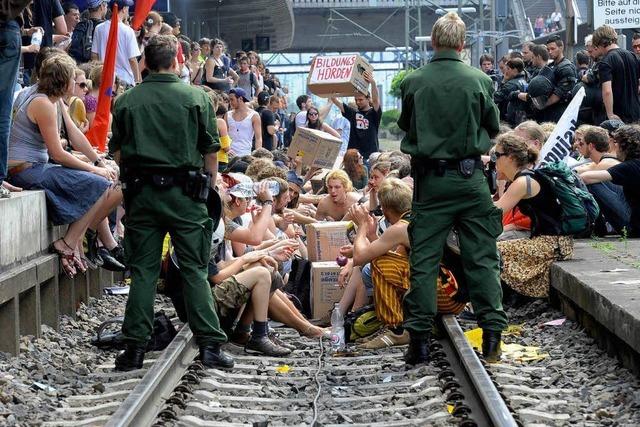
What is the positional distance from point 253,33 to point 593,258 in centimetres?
3979

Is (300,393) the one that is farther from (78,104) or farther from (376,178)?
(78,104)

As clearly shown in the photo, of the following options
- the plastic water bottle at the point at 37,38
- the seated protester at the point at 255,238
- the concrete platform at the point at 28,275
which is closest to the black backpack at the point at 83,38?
the plastic water bottle at the point at 37,38

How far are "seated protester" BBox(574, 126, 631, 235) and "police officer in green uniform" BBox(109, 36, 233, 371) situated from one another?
5154 mm

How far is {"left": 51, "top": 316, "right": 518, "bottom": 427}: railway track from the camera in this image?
6770mm

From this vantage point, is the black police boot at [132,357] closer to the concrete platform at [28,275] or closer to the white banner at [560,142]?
the concrete platform at [28,275]

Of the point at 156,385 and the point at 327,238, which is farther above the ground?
the point at 327,238

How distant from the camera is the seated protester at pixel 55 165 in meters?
9.98

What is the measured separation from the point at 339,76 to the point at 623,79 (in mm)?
4965

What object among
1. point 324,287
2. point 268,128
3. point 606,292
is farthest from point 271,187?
point 268,128

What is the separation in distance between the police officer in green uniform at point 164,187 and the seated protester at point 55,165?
1.67 m

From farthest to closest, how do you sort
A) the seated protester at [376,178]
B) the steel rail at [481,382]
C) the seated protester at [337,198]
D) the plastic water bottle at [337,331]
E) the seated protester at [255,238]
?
1. the seated protester at [337,198]
2. the seated protester at [376,178]
3. the seated protester at [255,238]
4. the plastic water bottle at [337,331]
5. the steel rail at [481,382]

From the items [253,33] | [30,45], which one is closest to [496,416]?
[30,45]

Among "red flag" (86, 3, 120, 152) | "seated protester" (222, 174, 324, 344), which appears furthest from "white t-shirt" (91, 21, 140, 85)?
"seated protester" (222, 174, 324, 344)

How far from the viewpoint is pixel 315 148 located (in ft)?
58.3
